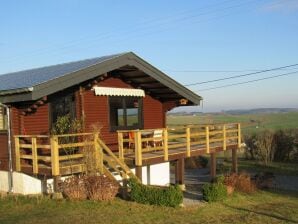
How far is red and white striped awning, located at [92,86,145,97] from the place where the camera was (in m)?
17.4

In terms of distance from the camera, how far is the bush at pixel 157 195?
13.2 metres

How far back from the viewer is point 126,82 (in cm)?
1919

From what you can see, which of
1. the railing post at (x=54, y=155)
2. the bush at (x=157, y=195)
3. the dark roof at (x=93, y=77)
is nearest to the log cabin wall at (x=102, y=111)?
the dark roof at (x=93, y=77)

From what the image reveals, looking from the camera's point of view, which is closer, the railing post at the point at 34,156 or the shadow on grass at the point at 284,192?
the railing post at the point at 34,156

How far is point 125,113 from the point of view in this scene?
1894 centimetres

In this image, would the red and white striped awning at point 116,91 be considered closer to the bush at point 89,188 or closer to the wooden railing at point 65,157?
the wooden railing at point 65,157

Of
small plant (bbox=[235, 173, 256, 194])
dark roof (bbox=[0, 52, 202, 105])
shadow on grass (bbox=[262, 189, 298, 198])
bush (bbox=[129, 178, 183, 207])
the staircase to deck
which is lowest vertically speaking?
shadow on grass (bbox=[262, 189, 298, 198])

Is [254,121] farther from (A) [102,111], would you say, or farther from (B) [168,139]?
(A) [102,111]

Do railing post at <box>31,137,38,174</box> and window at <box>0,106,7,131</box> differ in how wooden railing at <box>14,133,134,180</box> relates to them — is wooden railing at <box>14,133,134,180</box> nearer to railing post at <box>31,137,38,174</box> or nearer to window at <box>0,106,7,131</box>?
railing post at <box>31,137,38,174</box>

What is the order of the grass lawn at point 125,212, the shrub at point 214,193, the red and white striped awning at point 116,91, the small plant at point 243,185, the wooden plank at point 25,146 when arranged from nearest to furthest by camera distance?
the grass lawn at point 125,212, the wooden plank at point 25,146, the shrub at point 214,193, the red and white striped awning at point 116,91, the small plant at point 243,185

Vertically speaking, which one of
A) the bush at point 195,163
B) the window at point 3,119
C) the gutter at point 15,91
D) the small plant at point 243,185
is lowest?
the bush at point 195,163

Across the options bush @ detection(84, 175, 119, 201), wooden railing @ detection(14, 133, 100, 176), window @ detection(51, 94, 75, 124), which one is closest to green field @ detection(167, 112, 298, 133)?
window @ detection(51, 94, 75, 124)

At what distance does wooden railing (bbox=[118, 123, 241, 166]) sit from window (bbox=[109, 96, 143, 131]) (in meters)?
0.53

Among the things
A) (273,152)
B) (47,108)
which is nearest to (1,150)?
(47,108)
